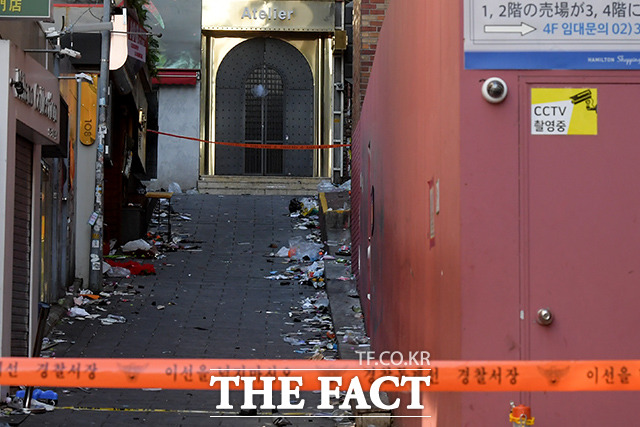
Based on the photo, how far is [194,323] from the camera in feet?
47.0

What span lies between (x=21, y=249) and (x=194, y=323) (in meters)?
3.73

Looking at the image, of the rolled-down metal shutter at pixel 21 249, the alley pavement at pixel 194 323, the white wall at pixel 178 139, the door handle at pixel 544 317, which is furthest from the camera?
the white wall at pixel 178 139

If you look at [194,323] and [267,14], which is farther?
[267,14]

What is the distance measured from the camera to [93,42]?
60.6ft

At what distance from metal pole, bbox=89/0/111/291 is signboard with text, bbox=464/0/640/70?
1228 centimetres

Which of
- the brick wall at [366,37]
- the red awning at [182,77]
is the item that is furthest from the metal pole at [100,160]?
the red awning at [182,77]

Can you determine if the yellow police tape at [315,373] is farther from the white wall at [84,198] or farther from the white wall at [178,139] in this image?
→ the white wall at [178,139]

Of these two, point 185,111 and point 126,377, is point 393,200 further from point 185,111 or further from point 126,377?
point 185,111

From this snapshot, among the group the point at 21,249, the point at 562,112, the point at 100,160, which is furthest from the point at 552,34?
the point at 100,160

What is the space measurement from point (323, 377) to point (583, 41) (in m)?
2.12

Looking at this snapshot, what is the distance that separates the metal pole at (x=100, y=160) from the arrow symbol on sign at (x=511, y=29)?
12292 millimetres

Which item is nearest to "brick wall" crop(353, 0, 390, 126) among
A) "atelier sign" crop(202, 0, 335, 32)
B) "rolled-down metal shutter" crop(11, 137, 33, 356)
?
"rolled-down metal shutter" crop(11, 137, 33, 356)

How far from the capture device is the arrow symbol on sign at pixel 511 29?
5.00 meters

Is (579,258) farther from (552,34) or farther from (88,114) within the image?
(88,114)
